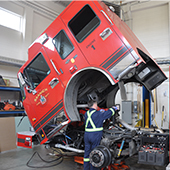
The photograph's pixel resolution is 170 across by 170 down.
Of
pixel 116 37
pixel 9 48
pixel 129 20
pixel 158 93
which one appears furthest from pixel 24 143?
pixel 129 20

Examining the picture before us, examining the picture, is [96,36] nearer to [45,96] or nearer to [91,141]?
[45,96]

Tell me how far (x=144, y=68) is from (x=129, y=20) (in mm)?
6274

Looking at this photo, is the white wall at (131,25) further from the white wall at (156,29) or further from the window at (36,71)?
the window at (36,71)

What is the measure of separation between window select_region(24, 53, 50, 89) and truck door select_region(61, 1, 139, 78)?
2.95 feet

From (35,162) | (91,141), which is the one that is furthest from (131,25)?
(35,162)

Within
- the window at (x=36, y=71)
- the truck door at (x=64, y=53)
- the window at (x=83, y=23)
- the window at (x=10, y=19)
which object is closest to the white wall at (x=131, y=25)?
the window at (x=10, y=19)

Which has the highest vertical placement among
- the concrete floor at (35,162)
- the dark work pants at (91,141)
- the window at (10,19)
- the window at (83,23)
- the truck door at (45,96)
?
the window at (10,19)

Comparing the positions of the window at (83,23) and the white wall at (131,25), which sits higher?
the white wall at (131,25)

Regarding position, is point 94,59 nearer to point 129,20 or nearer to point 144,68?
point 144,68

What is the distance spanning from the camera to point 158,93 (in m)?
8.38

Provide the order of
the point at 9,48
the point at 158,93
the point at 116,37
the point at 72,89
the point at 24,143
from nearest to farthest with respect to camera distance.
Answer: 1. the point at 116,37
2. the point at 72,89
3. the point at 24,143
4. the point at 9,48
5. the point at 158,93

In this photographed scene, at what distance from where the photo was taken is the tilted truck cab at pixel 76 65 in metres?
2.95

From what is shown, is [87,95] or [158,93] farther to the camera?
[158,93]

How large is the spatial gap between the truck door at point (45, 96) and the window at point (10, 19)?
15.0 ft
